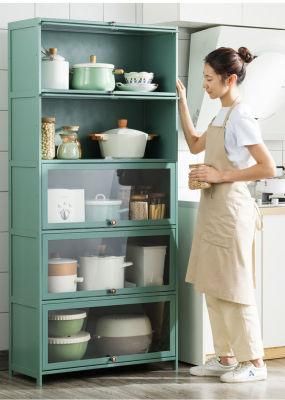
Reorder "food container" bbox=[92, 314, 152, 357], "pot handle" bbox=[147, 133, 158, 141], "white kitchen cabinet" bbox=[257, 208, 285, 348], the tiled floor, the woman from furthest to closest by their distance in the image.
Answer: "white kitchen cabinet" bbox=[257, 208, 285, 348]
"pot handle" bbox=[147, 133, 158, 141]
"food container" bbox=[92, 314, 152, 357]
the woman
the tiled floor

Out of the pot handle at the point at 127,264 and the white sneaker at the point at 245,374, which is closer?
the white sneaker at the point at 245,374

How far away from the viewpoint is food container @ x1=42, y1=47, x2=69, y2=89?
4.03 metres

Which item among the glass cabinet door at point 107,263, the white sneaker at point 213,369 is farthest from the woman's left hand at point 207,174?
the white sneaker at point 213,369

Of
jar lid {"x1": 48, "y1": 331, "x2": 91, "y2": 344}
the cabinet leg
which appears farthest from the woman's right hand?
the cabinet leg

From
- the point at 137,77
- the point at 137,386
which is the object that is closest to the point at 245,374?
the point at 137,386

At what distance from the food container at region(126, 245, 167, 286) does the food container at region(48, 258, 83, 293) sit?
0.93 feet

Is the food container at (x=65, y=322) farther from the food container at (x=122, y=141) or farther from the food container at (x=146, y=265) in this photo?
the food container at (x=122, y=141)

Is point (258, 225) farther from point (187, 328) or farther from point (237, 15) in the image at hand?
point (237, 15)

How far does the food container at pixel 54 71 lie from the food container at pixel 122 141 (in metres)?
0.31

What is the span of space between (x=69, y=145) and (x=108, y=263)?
1.84 ft

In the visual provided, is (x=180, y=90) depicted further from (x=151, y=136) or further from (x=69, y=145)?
(x=69, y=145)

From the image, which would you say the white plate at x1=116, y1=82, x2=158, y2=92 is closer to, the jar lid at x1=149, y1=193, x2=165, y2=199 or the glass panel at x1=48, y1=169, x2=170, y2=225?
the glass panel at x1=48, y1=169, x2=170, y2=225

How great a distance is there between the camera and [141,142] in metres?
4.28

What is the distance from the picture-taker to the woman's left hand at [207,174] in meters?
4.01
